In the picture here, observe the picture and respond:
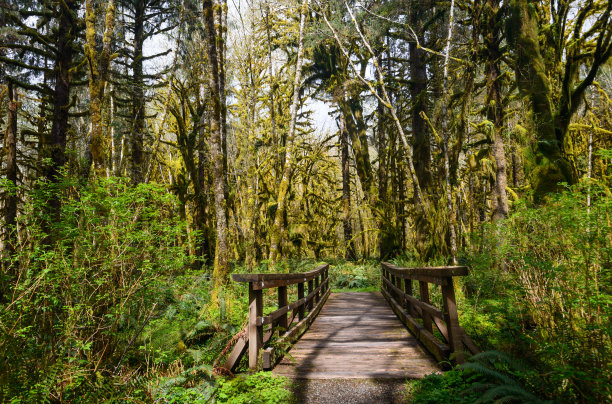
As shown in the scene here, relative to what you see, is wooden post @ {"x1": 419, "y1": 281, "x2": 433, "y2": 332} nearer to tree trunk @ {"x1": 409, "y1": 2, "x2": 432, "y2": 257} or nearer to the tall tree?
the tall tree

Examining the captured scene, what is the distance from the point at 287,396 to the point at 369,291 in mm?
10091

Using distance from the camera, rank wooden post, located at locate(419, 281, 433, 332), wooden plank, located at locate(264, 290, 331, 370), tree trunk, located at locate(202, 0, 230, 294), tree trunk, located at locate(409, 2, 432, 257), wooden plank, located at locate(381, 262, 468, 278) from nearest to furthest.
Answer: wooden plank, located at locate(381, 262, 468, 278) < wooden plank, located at locate(264, 290, 331, 370) < wooden post, located at locate(419, 281, 433, 332) < tree trunk, located at locate(202, 0, 230, 294) < tree trunk, located at locate(409, 2, 432, 257)

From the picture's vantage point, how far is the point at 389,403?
3.42 metres

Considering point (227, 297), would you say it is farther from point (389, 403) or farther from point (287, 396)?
point (389, 403)

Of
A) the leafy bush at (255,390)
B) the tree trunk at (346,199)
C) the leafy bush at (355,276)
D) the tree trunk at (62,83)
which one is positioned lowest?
the leafy bush at (355,276)

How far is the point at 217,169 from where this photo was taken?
837 centimetres

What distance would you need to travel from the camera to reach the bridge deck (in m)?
4.16

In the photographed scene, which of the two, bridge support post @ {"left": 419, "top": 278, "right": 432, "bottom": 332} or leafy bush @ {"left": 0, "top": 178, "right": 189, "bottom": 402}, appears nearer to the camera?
leafy bush @ {"left": 0, "top": 178, "right": 189, "bottom": 402}

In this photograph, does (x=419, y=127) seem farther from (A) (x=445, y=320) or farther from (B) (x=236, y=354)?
(B) (x=236, y=354)

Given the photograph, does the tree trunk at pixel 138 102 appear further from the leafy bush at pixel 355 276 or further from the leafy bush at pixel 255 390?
the leafy bush at pixel 255 390

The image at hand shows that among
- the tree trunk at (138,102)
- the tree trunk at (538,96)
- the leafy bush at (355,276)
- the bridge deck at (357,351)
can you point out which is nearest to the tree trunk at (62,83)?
the tree trunk at (138,102)

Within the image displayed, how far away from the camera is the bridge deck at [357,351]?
13.6ft

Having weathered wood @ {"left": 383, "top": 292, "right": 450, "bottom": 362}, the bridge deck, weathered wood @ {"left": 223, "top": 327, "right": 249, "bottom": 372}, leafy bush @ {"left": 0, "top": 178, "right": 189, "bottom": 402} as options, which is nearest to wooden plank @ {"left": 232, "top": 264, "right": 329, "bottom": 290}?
weathered wood @ {"left": 223, "top": 327, "right": 249, "bottom": 372}

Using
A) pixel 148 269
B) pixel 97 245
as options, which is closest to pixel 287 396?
pixel 148 269
